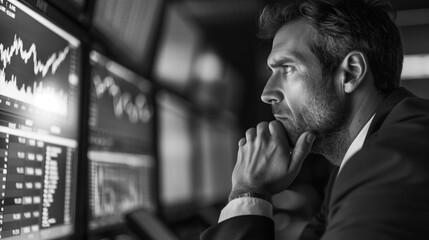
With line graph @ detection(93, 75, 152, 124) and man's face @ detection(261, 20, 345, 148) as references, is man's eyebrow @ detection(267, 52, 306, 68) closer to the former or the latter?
man's face @ detection(261, 20, 345, 148)

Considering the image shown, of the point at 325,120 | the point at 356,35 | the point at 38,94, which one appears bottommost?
Result: the point at 325,120

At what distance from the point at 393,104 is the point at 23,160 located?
0.91m

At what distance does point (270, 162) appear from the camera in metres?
1.40

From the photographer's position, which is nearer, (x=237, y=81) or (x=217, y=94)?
(x=217, y=94)

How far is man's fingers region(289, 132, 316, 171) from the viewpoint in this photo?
1388 millimetres

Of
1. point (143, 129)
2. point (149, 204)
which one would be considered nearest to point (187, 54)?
point (143, 129)

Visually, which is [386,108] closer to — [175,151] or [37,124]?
[37,124]

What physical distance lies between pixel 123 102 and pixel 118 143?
7.6 inches

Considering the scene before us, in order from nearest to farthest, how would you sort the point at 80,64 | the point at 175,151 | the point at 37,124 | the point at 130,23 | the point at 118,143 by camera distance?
the point at 37,124 < the point at 80,64 < the point at 118,143 < the point at 130,23 < the point at 175,151

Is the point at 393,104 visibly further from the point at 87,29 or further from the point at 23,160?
the point at 87,29

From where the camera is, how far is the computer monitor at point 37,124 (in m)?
1.22

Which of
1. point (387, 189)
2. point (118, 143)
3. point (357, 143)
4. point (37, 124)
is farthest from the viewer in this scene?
point (118, 143)

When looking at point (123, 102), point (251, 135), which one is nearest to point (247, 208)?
point (251, 135)

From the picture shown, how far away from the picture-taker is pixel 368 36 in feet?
4.49
